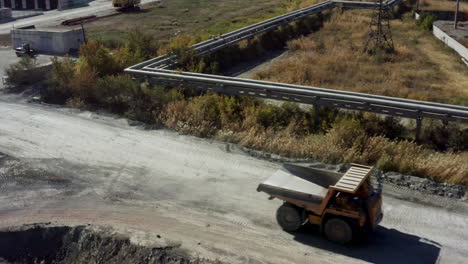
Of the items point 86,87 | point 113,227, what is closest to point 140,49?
point 86,87

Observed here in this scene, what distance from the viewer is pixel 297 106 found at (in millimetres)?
16438

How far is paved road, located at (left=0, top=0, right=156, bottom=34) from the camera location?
A: 136 ft

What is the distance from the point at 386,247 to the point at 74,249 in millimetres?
6568

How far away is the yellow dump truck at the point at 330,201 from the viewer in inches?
386

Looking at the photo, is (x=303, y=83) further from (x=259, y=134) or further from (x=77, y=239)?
(x=77, y=239)

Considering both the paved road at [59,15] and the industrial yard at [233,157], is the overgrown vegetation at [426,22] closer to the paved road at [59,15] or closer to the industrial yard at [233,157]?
the industrial yard at [233,157]

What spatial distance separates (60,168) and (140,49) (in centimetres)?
1094

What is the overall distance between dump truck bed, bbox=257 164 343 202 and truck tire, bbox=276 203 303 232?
30 centimetres

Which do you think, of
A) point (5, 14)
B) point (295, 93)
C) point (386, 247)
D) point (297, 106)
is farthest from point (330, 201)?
point (5, 14)

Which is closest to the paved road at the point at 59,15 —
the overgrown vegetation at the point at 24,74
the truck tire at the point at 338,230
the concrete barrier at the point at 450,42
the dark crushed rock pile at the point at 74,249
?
the overgrown vegetation at the point at 24,74

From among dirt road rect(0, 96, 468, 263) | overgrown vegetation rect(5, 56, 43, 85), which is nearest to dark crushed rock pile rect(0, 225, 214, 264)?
dirt road rect(0, 96, 468, 263)

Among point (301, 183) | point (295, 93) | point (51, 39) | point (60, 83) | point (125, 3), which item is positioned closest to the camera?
point (301, 183)

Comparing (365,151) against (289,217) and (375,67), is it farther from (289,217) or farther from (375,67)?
(375,67)

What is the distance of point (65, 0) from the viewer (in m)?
51.3
